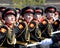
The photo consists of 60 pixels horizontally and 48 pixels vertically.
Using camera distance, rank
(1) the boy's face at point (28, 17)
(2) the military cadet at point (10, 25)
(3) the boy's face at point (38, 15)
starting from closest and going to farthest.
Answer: (2) the military cadet at point (10, 25) → (1) the boy's face at point (28, 17) → (3) the boy's face at point (38, 15)

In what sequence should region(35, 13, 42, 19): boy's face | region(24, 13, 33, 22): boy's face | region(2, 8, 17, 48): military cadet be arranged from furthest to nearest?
region(35, 13, 42, 19): boy's face < region(24, 13, 33, 22): boy's face < region(2, 8, 17, 48): military cadet

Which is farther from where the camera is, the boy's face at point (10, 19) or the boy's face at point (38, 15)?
the boy's face at point (38, 15)

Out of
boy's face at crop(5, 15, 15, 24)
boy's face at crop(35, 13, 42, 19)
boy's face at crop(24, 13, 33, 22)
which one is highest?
boy's face at crop(5, 15, 15, 24)

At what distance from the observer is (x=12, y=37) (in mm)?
6383

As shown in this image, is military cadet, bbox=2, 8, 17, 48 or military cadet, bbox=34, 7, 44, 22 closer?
military cadet, bbox=2, 8, 17, 48

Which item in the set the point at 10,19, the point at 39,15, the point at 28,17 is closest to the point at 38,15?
Result: the point at 39,15

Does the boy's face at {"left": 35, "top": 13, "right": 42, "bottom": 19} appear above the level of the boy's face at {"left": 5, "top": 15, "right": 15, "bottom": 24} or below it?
below

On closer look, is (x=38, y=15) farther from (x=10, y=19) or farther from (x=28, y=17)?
(x=10, y=19)

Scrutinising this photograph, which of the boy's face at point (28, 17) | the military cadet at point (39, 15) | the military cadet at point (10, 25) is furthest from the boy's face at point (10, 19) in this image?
the military cadet at point (39, 15)

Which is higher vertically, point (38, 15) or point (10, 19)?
point (10, 19)

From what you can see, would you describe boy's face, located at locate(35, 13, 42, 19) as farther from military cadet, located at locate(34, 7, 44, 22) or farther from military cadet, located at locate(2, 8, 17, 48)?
military cadet, located at locate(2, 8, 17, 48)

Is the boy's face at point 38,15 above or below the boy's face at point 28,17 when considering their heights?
below

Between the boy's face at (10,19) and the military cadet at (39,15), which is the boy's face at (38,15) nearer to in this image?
the military cadet at (39,15)

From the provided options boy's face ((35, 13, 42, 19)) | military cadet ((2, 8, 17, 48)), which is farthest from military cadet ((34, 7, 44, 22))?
military cadet ((2, 8, 17, 48))
